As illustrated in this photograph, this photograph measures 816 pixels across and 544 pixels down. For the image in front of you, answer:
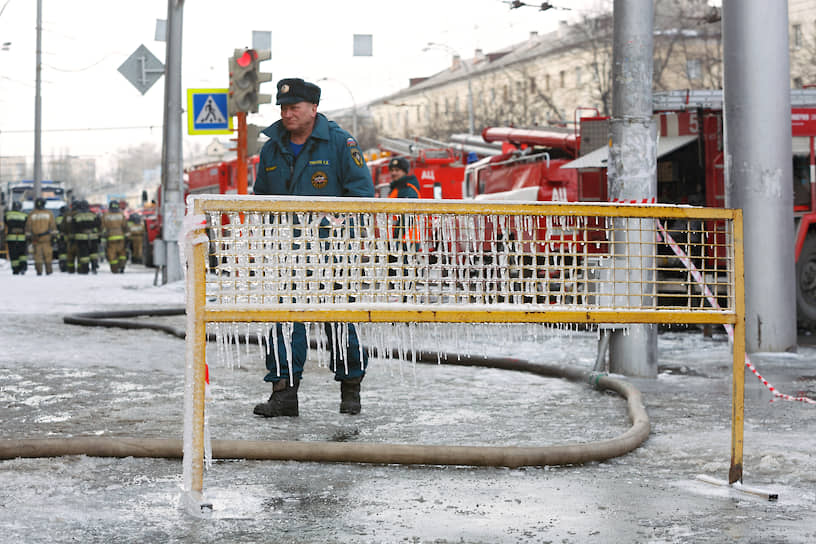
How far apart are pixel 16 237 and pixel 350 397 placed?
23327 mm

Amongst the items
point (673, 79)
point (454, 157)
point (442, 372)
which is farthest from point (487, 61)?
point (442, 372)

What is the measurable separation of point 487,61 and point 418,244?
85397 millimetres

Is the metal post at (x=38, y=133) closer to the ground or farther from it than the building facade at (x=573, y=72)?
closer to the ground

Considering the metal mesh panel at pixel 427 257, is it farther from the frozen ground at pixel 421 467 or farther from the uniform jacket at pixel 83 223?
the uniform jacket at pixel 83 223

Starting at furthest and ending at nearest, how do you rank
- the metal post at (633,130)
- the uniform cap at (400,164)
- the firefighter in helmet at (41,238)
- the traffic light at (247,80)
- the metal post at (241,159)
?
the firefighter in helmet at (41,238) < the traffic light at (247,80) < the metal post at (241,159) < the uniform cap at (400,164) < the metal post at (633,130)

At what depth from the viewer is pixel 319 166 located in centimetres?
689

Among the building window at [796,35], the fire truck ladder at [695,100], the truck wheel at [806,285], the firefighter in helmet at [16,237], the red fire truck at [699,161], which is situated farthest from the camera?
the building window at [796,35]

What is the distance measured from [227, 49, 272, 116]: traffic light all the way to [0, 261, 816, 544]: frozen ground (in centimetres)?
495

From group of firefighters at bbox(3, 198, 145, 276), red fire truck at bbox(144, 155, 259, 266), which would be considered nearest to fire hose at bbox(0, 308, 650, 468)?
group of firefighters at bbox(3, 198, 145, 276)

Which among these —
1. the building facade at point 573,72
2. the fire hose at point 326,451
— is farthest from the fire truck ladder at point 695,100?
the fire hose at point 326,451

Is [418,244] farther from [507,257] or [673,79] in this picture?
[673,79]

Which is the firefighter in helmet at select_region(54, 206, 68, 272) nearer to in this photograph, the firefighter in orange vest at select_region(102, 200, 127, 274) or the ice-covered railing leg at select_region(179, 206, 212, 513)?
the firefighter in orange vest at select_region(102, 200, 127, 274)

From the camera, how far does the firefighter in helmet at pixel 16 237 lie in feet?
Result: 92.9

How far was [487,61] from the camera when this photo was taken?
88625mm
